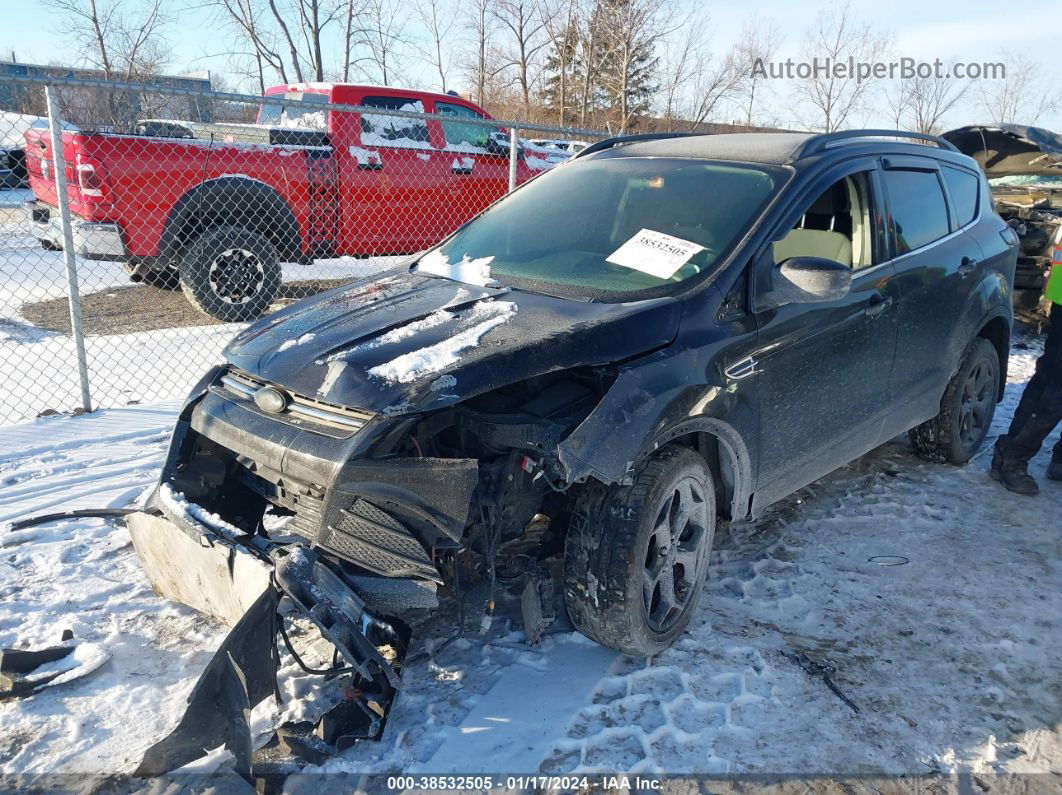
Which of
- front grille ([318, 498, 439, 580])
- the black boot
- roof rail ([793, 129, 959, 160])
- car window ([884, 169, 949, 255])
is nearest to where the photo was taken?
front grille ([318, 498, 439, 580])

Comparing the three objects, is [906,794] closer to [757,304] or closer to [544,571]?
[544,571]

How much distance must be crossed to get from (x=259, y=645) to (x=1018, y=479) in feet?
14.2

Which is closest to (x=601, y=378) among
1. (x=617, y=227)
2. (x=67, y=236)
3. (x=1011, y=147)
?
(x=617, y=227)

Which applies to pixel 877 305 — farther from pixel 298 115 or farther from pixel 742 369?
pixel 298 115

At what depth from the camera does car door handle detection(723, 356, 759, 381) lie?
294 centimetres

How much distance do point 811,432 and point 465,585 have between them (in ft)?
5.43

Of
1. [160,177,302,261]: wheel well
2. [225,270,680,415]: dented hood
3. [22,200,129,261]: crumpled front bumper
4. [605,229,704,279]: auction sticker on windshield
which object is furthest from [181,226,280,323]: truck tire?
[605,229,704,279]: auction sticker on windshield

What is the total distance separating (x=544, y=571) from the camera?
2.93 meters

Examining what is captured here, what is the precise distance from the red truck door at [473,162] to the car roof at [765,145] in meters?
4.84

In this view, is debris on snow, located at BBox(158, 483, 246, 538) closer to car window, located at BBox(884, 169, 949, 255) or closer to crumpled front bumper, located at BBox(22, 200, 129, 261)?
car window, located at BBox(884, 169, 949, 255)

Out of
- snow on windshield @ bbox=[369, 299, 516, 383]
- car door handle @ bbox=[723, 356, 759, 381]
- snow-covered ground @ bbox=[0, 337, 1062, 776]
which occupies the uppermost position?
snow on windshield @ bbox=[369, 299, 516, 383]

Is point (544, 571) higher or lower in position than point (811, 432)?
lower

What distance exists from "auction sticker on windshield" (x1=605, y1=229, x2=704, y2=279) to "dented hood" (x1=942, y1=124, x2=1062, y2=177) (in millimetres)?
8494

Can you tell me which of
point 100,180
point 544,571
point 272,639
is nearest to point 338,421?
point 272,639
